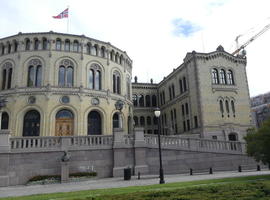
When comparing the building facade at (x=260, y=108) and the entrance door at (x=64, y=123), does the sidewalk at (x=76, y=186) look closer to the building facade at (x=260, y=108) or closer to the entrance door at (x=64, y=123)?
the entrance door at (x=64, y=123)

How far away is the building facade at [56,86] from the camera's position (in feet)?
106

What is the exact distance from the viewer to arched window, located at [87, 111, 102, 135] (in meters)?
34.8

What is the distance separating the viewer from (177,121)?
45500mm

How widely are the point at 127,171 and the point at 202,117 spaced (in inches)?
839

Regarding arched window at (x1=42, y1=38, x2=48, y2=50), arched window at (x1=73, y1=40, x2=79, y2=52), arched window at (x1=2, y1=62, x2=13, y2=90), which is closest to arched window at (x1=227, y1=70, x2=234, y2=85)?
arched window at (x1=73, y1=40, x2=79, y2=52)

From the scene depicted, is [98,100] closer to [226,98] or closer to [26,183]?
[26,183]

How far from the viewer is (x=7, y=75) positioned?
34344 mm

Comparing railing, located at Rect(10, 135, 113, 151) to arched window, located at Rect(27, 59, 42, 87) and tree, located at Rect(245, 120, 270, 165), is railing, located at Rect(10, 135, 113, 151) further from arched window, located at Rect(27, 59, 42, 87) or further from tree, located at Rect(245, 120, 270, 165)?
arched window, located at Rect(27, 59, 42, 87)

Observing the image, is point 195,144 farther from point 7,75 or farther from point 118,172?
point 7,75

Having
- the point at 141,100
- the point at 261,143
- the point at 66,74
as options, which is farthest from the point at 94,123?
the point at 261,143

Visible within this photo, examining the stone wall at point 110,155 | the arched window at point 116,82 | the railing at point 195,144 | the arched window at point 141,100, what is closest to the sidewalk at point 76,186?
the stone wall at point 110,155

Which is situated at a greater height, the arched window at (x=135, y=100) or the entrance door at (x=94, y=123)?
the arched window at (x=135, y=100)

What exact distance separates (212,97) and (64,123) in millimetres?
22251

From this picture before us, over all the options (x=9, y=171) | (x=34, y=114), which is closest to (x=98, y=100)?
(x=34, y=114)
